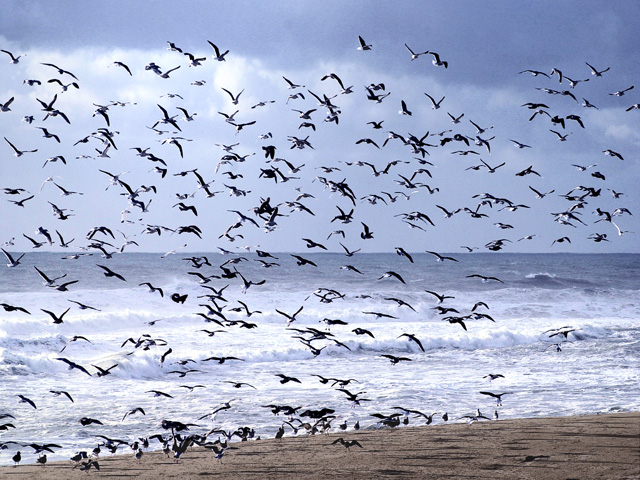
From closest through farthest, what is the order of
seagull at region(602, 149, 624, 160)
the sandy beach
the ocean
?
the sandy beach → the ocean → seagull at region(602, 149, 624, 160)

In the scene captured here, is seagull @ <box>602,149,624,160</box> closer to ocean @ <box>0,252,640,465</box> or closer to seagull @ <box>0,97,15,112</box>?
ocean @ <box>0,252,640,465</box>

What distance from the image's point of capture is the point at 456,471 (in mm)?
10555

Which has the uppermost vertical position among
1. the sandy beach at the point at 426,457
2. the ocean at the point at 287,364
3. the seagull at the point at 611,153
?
the seagull at the point at 611,153

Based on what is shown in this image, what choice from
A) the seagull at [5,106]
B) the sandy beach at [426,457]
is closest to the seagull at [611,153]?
the sandy beach at [426,457]

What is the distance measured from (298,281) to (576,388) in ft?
171

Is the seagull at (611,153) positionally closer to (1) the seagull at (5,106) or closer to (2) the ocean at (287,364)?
(2) the ocean at (287,364)

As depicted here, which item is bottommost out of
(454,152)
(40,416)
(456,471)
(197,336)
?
(456,471)

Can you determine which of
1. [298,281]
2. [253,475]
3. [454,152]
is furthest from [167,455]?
[298,281]

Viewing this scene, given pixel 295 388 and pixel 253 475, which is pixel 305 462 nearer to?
pixel 253 475

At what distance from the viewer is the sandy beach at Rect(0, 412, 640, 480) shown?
10.4m

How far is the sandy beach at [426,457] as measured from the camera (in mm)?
10445

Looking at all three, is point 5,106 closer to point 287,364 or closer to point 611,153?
point 287,364

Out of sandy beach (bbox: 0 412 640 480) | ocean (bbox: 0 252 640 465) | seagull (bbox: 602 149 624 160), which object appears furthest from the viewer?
seagull (bbox: 602 149 624 160)

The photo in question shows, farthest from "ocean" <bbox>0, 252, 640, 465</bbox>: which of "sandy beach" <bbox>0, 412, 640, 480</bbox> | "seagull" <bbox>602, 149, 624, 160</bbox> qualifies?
"seagull" <bbox>602, 149, 624, 160</bbox>
